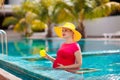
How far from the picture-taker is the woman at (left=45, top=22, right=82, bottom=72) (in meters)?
4.92

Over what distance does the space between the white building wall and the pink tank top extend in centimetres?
2042

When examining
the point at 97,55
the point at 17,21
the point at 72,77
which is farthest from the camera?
the point at 17,21

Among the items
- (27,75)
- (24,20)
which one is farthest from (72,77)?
(24,20)

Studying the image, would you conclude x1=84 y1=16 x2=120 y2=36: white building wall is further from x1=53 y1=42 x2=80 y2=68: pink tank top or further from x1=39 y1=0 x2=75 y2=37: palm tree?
x1=53 y1=42 x2=80 y2=68: pink tank top

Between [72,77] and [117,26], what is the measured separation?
21887 millimetres

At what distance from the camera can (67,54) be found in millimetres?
5012

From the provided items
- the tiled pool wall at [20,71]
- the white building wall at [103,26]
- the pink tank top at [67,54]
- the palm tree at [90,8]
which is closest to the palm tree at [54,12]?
the palm tree at [90,8]

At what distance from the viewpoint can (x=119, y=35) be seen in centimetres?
2272

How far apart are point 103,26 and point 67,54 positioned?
21.3 metres

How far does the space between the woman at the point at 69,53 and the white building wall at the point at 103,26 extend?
804 inches

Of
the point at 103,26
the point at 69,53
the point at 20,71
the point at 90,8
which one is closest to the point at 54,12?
the point at 90,8

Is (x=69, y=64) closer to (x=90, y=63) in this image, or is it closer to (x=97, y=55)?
(x=90, y=63)

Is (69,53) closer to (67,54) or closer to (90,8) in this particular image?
(67,54)

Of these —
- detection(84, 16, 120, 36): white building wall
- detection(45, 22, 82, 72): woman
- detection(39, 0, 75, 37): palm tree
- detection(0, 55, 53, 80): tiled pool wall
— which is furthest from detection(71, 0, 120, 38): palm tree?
detection(45, 22, 82, 72): woman
